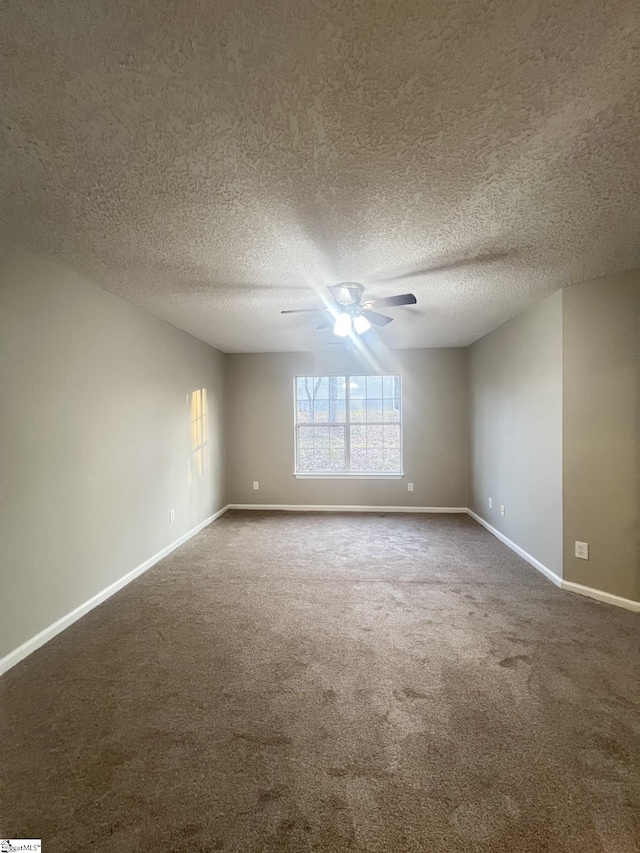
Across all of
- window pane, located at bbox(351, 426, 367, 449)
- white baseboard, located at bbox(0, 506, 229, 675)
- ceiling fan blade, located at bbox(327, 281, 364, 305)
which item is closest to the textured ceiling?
ceiling fan blade, located at bbox(327, 281, 364, 305)

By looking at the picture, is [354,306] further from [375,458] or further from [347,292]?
[375,458]

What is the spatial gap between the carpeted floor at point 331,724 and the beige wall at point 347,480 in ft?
8.38

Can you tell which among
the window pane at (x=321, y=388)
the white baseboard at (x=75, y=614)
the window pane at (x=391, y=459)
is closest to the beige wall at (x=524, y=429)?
→ the window pane at (x=391, y=459)

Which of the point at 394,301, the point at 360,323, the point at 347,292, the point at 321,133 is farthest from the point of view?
the point at 360,323

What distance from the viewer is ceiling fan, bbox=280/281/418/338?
8.82ft

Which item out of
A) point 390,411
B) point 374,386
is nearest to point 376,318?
point 374,386

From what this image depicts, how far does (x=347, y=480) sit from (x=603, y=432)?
3385mm

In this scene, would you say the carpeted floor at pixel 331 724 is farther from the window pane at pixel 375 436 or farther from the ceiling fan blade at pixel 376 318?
the window pane at pixel 375 436

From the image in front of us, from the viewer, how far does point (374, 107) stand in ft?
4.09

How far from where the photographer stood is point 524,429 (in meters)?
3.56

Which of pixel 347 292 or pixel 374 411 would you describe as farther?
pixel 374 411

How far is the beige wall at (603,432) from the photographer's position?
104 inches

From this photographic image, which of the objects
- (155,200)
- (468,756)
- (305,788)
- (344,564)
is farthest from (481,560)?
(155,200)

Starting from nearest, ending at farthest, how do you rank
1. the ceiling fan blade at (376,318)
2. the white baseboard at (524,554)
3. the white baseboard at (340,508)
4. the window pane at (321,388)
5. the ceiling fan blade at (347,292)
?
1. the ceiling fan blade at (347,292)
2. the white baseboard at (524,554)
3. the ceiling fan blade at (376,318)
4. the white baseboard at (340,508)
5. the window pane at (321,388)
